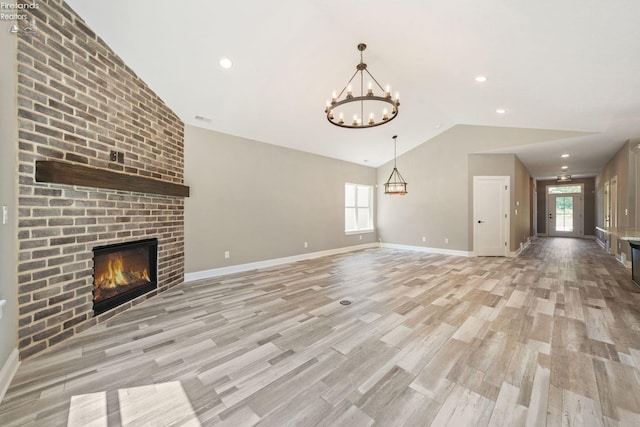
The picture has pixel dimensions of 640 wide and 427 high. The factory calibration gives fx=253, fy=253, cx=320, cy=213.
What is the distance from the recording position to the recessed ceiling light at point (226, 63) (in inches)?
125

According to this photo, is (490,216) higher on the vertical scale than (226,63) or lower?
lower

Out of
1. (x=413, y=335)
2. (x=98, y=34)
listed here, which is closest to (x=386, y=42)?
(x=98, y=34)

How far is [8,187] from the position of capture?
189 cm

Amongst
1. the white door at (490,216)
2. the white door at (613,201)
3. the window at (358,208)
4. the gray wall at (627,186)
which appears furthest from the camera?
the window at (358,208)

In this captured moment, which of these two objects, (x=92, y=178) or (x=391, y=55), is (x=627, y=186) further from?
(x=92, y=178)

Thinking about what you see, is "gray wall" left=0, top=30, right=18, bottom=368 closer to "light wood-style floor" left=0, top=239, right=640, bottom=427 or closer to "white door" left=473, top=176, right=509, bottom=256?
"light wood-style floor" left=0, top=239, right=640, bottom=427

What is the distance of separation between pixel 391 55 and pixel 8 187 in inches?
172

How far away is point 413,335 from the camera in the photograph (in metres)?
2.45

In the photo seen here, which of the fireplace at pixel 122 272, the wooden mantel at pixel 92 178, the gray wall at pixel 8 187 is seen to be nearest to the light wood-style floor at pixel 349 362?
the fireplace at pixel 122 272

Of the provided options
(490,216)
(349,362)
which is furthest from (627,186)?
(349,362)

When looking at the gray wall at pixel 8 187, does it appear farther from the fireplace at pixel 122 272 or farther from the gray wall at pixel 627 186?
the gray wall at pixel 627 186

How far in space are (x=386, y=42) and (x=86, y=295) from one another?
4.63 metres

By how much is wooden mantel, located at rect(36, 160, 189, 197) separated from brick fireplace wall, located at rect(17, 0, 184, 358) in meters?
0.11

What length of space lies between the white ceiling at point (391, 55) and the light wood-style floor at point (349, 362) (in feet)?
9.39
